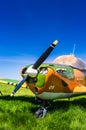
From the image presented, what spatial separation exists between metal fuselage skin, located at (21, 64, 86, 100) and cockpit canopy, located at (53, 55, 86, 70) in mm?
1193

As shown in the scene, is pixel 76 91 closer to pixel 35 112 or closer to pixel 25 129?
pixel 35 112

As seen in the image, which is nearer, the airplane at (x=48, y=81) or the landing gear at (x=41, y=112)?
the landing gear at (x=41, y=112)

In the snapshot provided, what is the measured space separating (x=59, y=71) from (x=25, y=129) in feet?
15.5

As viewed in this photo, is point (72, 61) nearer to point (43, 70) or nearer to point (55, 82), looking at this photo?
point (55, 82)

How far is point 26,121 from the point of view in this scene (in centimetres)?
1048

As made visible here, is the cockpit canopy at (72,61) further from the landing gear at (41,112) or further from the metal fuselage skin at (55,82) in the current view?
the landing gear at (41,112)

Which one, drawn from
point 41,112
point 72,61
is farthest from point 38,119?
point 72,61

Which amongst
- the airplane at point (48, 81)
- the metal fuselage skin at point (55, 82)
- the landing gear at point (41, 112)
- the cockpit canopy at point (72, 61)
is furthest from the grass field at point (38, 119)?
the cockpit canopy at point (72, 61)

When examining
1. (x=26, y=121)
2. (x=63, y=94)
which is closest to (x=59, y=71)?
(x=63, y=94)

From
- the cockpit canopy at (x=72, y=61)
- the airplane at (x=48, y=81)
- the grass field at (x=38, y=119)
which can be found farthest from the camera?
the cockpit canopy at (x=72, y=61)

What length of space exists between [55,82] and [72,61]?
199 inches

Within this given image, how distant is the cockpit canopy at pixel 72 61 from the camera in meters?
16.3

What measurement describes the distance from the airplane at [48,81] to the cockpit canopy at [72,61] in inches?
52.8

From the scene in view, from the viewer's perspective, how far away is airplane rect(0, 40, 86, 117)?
40.9 ft
